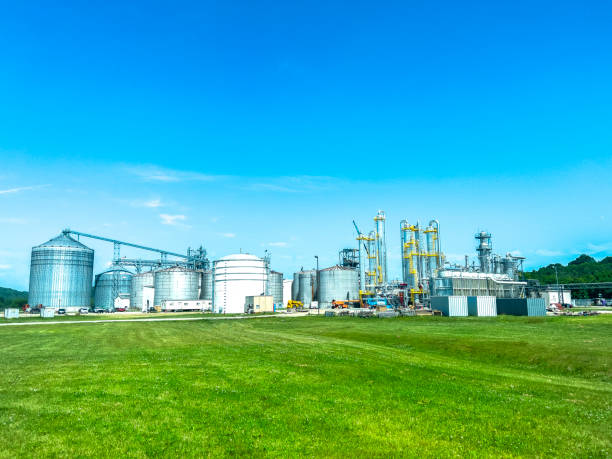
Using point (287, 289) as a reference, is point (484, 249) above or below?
above

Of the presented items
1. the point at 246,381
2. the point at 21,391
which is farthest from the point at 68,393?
the point at 246,381

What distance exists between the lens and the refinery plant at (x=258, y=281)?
113144mm

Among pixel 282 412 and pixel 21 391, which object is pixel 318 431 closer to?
pixel 282 412

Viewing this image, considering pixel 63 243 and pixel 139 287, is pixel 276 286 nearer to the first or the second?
pixel 139 287

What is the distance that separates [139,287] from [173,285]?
16643mm

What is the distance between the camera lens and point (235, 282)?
4469 inches

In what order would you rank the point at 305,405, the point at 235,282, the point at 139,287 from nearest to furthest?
the point at 305,405 < the point at 235,282 < the point at 139,287

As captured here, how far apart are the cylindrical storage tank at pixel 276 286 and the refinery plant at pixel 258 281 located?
1.04 feet

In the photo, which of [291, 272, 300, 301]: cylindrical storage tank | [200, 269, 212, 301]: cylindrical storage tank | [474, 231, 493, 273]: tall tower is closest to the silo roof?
[200, 269, 212, 301]: cylindrical storage tank

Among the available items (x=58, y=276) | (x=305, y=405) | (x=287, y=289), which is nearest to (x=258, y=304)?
(x=287, y=289)

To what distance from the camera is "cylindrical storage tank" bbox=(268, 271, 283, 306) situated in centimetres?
14662

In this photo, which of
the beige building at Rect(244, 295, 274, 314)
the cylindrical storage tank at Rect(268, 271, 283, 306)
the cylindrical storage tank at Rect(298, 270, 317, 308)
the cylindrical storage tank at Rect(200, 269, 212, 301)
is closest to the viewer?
the beige building at Rect(244, 295, 274, 314)

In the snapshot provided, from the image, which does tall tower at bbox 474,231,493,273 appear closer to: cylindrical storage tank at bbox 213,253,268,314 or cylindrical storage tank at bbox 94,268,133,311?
cylindrical storage tank at bbox 213,253,268,314

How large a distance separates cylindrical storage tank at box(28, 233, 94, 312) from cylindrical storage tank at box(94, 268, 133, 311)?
1866cm
